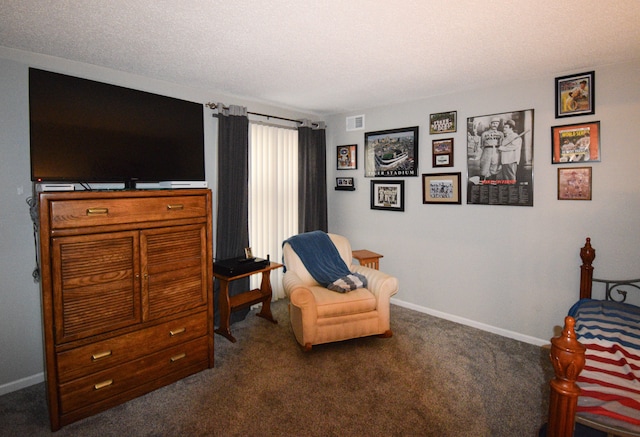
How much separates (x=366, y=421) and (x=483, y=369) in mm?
1201

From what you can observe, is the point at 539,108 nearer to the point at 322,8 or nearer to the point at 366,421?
the point at 322,8

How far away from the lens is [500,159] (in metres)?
3.31

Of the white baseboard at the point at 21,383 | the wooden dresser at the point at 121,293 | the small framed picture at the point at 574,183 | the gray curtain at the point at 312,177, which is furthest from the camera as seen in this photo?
the gray curtain at the point at 312,177

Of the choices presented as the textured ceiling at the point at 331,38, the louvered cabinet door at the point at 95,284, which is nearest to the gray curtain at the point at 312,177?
the textured ceiling at the point at 331,38

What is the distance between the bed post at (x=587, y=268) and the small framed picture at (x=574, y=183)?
1.24ft

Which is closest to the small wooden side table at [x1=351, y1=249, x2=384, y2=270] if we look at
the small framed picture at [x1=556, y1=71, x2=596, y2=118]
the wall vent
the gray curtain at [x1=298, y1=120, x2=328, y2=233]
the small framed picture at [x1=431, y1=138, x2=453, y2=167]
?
the gray curtain at [x1=298, y1=120, x2=328, y2=233]

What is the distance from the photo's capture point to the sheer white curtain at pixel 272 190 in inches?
160

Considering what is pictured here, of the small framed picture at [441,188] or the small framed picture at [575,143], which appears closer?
the small framed picture at [575,143]

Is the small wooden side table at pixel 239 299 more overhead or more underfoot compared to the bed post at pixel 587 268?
more underfoot

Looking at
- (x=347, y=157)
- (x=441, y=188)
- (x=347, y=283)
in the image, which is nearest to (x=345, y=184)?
(x=347, y=157)

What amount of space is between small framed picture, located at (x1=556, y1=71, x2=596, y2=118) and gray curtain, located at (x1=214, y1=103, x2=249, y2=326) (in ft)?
9.82

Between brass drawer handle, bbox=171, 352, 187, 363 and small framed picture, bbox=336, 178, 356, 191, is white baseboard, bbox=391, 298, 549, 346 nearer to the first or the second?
small framed picture, bbox=336, 178, 356, 191

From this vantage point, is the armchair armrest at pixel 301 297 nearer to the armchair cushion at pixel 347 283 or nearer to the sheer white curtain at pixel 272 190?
the armchair cushion at pixel 347 283

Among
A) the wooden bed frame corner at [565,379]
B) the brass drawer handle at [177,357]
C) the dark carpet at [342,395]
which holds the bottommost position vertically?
the dark carpet at [342,395]
